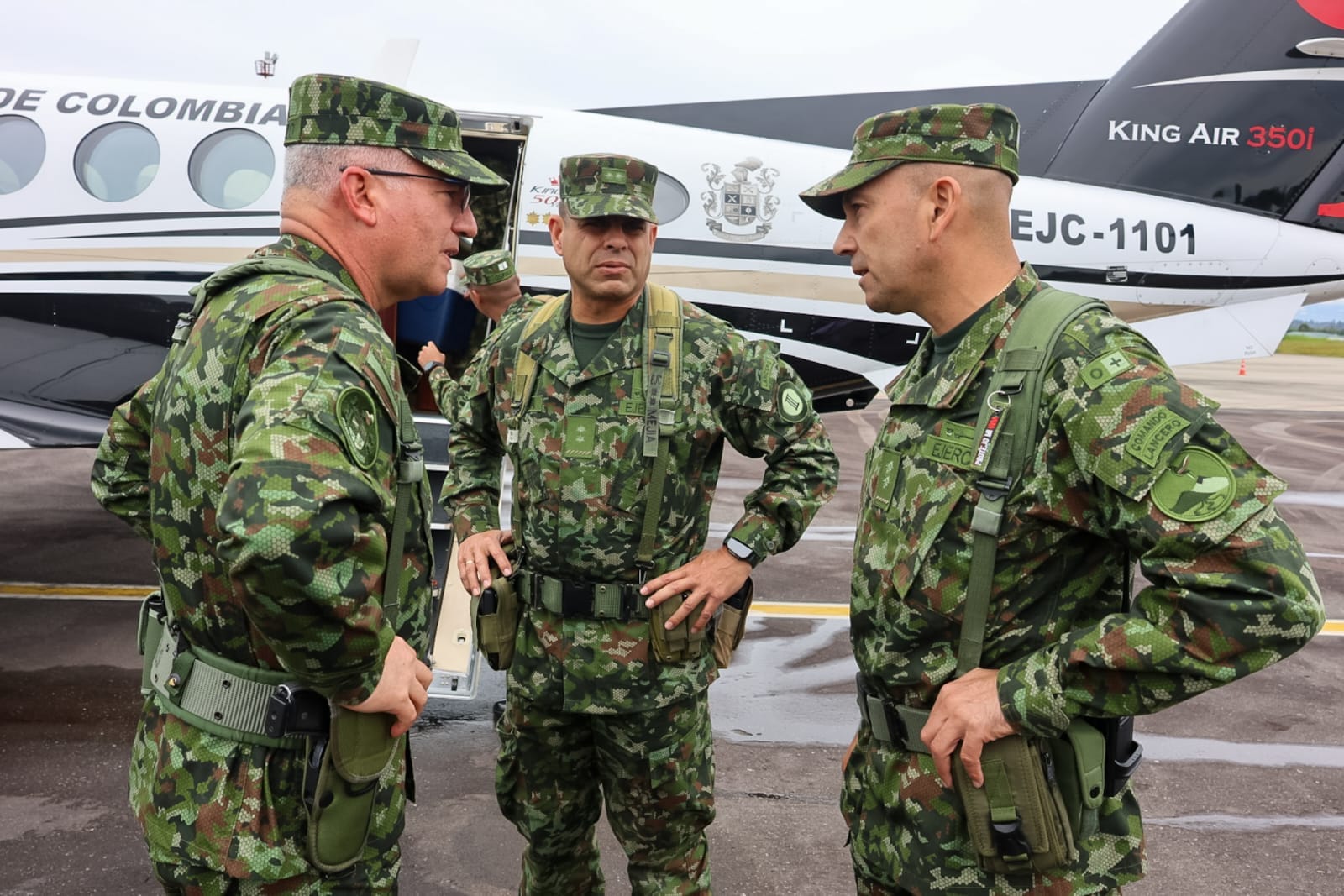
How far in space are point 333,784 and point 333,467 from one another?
0.63 meters

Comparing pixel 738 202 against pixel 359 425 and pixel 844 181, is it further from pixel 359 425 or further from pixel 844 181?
pixel 359 425

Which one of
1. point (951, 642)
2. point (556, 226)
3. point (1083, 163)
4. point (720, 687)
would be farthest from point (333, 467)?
point (1083, 163)

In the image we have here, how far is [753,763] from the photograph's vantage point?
4270 millimetres

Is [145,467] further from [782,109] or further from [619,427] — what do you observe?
[782,109]

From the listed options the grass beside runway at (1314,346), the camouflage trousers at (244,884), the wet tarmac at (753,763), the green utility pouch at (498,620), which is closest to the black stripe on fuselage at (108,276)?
the wet tarmac at (753,763)

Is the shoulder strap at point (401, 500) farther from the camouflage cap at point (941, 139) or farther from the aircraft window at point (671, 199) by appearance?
the aircraft window at point (671, 199)

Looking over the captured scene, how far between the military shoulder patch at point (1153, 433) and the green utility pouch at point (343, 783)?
1412 mm

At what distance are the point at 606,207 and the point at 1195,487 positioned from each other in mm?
1836

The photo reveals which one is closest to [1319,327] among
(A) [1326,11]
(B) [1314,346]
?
(B) [1314,346]

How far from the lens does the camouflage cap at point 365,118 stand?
6.19 ft

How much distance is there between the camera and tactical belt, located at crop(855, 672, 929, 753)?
6.33ft

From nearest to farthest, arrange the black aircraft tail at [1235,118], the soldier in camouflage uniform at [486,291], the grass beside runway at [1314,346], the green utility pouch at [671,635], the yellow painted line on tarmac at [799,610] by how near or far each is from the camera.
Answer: the green utility pouch at [671,635], the soldier in camouflage uniform at [486,291], the yellow painted line on tarmac at [799,610], the black aircraft tail at [1235,118], the grass beside runway at [1314,346]

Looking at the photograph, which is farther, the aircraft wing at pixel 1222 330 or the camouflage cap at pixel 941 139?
the aircraft wing at pixel 1222 330

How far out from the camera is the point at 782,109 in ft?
25.3
